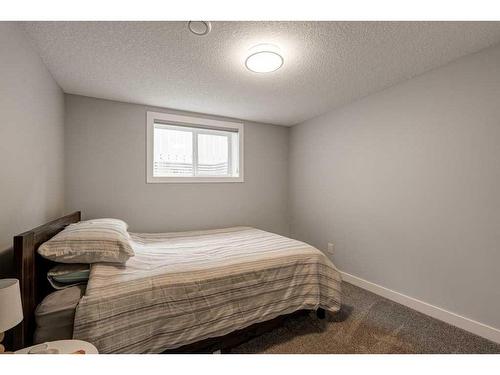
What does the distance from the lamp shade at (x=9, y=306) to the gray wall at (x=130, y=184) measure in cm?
201

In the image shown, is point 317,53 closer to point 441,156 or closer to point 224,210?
point 441,156

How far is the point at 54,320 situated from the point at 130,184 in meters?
1.82

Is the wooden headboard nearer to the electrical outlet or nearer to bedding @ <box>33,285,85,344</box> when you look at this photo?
bedding @ <box>33,285,85,344</box>

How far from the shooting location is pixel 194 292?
4.95 ft

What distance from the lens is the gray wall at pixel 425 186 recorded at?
70.4 inches

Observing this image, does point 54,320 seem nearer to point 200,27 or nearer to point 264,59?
point 200,27

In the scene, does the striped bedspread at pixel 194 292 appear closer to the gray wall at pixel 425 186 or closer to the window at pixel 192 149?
the gray wall at pixel 425 186

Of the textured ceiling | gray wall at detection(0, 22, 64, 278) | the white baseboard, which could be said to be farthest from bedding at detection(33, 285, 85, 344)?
the white baseboard

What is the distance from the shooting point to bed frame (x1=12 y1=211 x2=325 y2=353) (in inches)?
44.7

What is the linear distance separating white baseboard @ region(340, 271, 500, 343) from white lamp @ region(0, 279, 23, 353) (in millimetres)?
2976

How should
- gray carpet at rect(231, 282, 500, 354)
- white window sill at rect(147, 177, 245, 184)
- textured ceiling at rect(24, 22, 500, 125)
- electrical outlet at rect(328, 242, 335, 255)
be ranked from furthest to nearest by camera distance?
electrical outlet at rect(328, 242, 335, 255), white window sill at rect(147, 177, 245, 184), gray carpet at rect(231, 282, 500, 354), textured ceiling at rect(24, 22, 500, 125)

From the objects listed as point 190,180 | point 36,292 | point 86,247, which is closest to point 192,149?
point 190,180

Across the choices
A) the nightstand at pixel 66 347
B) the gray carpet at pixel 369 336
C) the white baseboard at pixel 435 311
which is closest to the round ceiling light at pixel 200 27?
the nightstand at pixel 66 347
